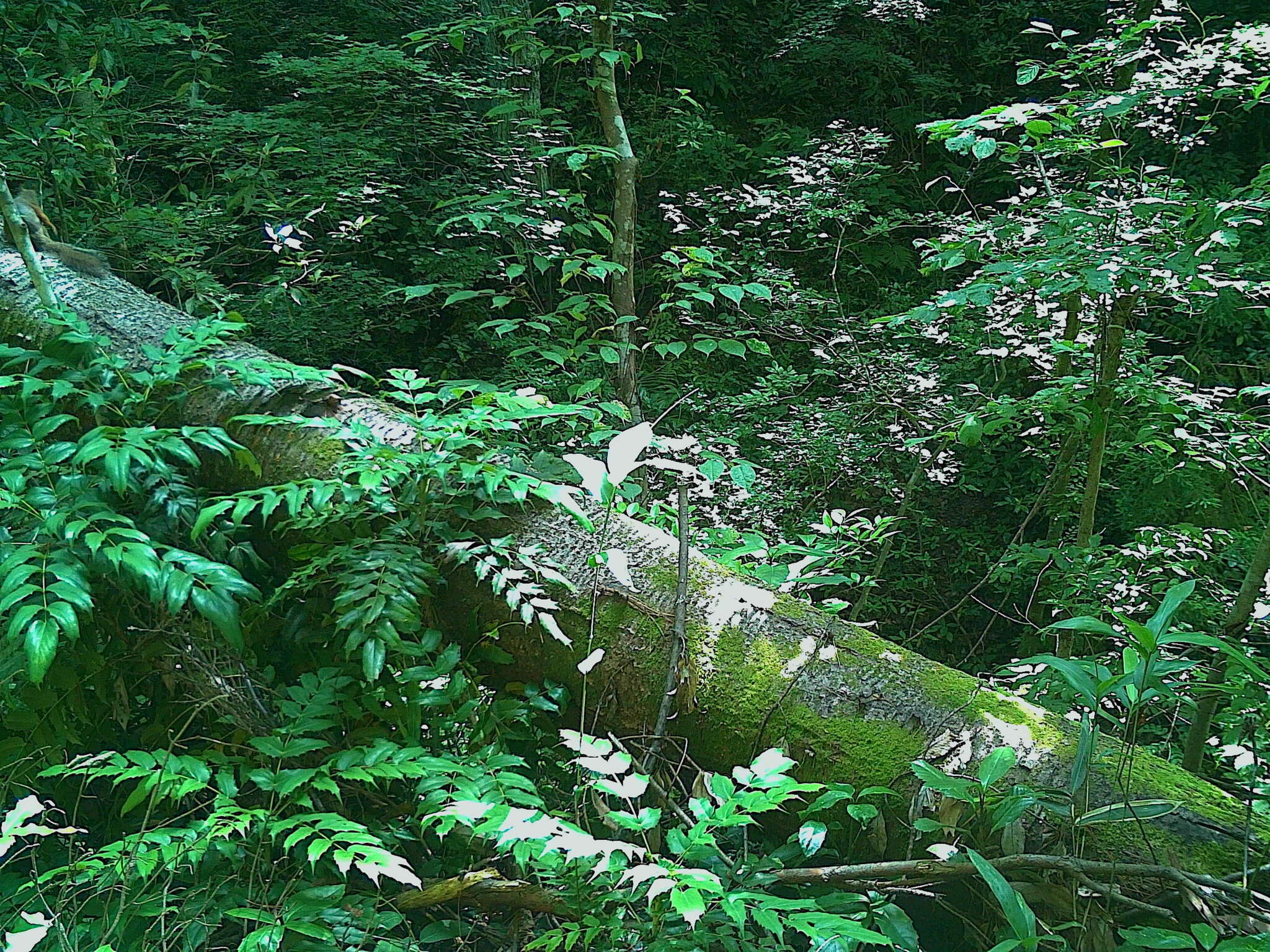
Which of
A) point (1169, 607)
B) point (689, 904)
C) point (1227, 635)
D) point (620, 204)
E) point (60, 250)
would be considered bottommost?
point (1227, 635)

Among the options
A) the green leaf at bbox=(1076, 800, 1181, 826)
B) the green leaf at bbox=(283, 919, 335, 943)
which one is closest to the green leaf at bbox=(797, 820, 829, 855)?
the green leaf at bbox=(1076, 800, 1181, 826)

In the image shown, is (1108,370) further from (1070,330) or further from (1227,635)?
(1227,635)

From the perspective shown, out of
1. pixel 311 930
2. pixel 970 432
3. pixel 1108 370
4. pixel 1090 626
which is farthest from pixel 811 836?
pixel 1108 370

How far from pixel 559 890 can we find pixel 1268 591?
6.10 feet

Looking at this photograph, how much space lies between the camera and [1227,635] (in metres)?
2.02

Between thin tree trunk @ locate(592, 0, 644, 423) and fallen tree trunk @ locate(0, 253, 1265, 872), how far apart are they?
1334mm

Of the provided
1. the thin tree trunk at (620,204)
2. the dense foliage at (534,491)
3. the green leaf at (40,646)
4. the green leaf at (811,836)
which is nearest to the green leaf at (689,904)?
the dense foliage at (534,491)

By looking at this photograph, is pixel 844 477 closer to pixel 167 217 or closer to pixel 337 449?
pixel 337 449

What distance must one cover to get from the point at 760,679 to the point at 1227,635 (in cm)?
117

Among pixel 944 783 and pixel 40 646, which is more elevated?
pixel 40 646

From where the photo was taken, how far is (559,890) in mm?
1352

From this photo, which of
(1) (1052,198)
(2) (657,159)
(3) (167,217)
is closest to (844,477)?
(1) (1052,198)

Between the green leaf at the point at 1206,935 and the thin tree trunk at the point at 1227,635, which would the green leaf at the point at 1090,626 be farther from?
the thin tree trunk at the point at 1227,635

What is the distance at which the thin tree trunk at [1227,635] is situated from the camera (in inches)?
74.6
